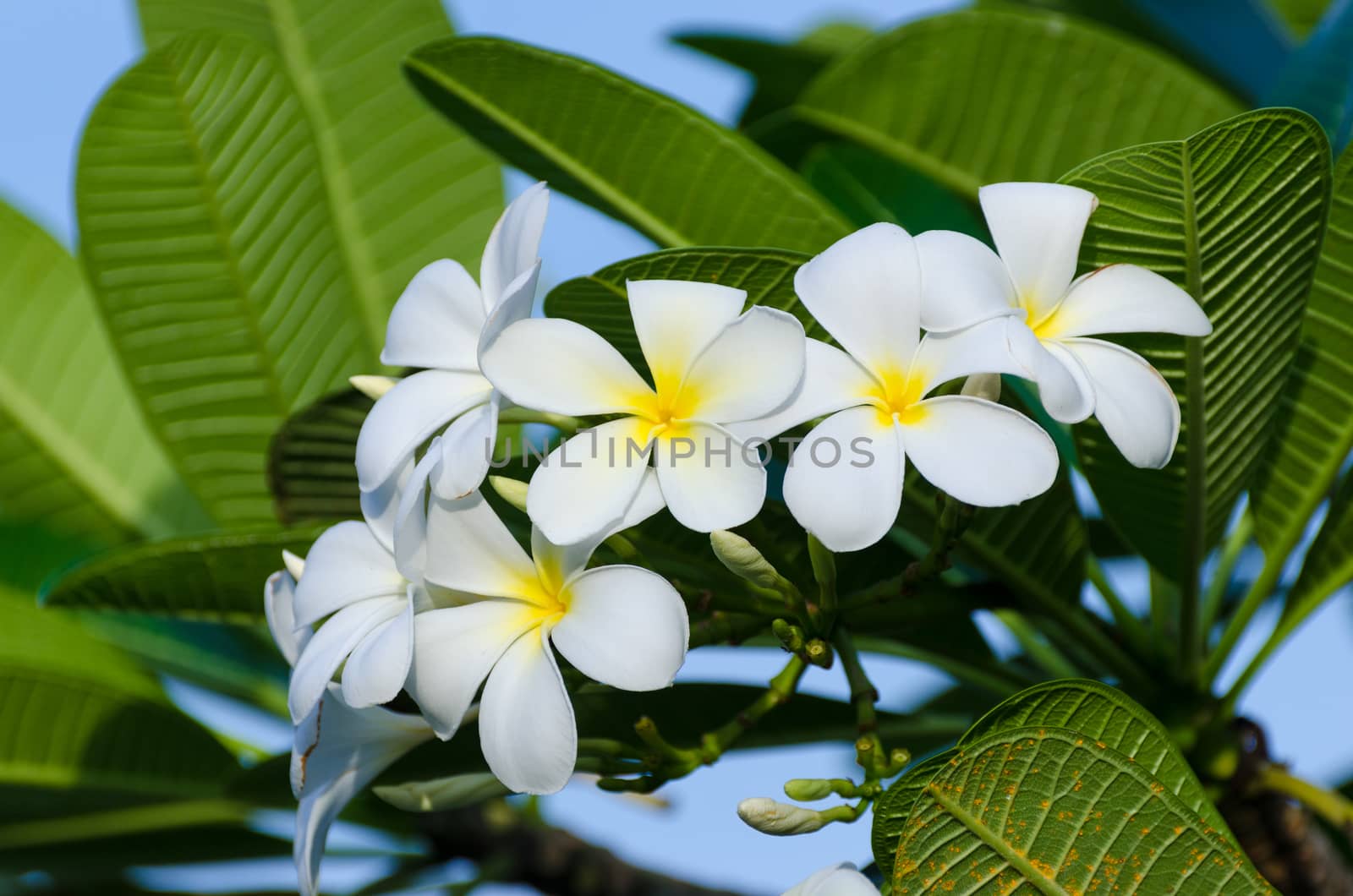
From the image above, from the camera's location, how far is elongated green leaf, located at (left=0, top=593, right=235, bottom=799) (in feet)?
4.68

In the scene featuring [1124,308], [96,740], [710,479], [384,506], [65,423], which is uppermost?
[1124,308]

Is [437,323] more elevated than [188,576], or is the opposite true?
[437,323]

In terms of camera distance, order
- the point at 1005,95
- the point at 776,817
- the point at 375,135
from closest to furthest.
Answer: the point at 776,817
the point at 1005,95
the point at 375,135

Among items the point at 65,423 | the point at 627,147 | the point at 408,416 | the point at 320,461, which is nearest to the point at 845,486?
the point at 408,416

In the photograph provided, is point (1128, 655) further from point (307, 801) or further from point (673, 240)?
point (307, 801)

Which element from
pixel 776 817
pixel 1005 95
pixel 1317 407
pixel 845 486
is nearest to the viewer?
pixel 845 486

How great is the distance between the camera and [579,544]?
70 cm

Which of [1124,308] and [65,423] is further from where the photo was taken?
[65,423]

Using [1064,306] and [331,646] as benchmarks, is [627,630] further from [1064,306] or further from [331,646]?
[1064,306]

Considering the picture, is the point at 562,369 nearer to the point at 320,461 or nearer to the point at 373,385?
the point at 373,385

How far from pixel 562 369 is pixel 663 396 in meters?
0.06

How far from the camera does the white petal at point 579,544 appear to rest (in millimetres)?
688

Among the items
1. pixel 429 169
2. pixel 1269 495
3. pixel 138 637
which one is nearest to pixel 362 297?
pixel 429 169

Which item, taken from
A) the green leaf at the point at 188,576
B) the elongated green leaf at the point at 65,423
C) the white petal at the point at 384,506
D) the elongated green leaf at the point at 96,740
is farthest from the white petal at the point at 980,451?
the elongated green leaf at the point at 65,423
